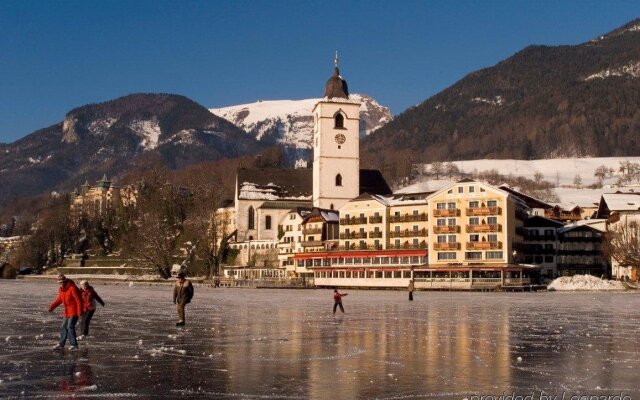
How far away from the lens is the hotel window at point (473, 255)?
93162mm

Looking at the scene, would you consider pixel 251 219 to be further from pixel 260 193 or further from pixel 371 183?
pixel 371 183

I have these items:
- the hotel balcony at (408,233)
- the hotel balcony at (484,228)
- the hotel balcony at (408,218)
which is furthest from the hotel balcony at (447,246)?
the hotel balcony at (408,218)

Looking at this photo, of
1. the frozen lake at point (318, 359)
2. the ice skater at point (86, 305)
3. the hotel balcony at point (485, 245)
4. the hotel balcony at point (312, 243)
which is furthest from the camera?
the hotel balcony at point (312, 243)

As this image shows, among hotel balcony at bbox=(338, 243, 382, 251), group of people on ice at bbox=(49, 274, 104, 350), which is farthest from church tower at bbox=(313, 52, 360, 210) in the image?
group of people on ice at bbox=(49, 274, 104, 350)

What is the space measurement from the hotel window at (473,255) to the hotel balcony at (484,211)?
443cm

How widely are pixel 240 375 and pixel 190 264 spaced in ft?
350

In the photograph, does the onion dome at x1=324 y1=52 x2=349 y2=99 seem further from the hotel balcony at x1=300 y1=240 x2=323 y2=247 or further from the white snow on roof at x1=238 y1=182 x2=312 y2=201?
the hotel balcony at x1=300 y1=240 x2=323 y2=247

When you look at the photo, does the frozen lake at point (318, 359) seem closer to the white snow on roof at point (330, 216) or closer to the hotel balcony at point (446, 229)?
the hotel balcony at point (446, 229)

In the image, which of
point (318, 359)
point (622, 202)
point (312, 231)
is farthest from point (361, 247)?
point (318, 359)

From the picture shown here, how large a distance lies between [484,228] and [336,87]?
4229 centimetres

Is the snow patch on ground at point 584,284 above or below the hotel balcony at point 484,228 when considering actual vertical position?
below

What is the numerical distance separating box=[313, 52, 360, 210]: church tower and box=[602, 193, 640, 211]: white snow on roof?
37022 mm

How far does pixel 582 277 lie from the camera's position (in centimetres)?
8338

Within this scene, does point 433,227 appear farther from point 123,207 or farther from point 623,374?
point 623,374
